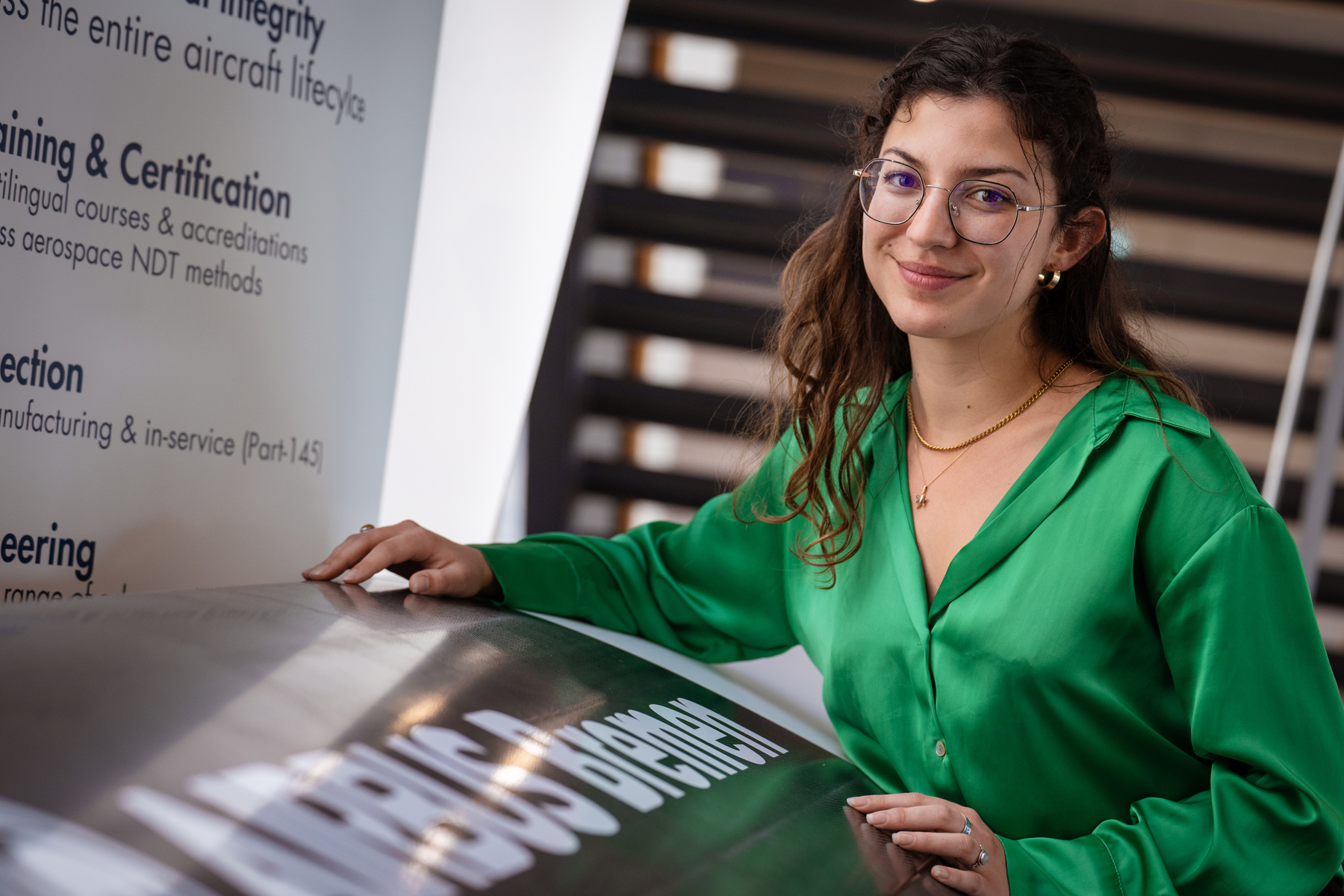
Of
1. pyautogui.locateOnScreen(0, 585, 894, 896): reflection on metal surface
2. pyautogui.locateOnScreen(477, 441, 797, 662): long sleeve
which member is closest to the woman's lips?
pyautogui.locateOnScreen(477, 441, 797, 662): long sleeve

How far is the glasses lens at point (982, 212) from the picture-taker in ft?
4.13

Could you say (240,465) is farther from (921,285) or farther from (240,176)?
(921,285)

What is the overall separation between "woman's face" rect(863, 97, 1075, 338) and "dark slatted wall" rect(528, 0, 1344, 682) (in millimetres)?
1965

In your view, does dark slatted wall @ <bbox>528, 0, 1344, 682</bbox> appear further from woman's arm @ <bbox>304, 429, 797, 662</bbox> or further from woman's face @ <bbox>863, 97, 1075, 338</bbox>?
woman's face @ <bbox>863, 97, 1075, 338</bbox>

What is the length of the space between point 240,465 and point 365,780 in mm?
767

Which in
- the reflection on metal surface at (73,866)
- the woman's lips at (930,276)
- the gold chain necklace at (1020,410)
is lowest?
the reflection on metal surface at (73,866)

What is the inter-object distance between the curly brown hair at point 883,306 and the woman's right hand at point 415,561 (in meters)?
0.43

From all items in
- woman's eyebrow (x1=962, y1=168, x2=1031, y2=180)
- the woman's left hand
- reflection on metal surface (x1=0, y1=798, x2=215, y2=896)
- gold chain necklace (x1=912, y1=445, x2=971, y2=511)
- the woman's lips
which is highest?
woman's eyebrow (x1=962, y1=168, x2=1031, y2=180)

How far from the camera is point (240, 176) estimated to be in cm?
140

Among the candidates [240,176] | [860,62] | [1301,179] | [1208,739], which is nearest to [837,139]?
[860,62]

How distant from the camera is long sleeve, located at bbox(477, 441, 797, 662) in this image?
5.24 ft

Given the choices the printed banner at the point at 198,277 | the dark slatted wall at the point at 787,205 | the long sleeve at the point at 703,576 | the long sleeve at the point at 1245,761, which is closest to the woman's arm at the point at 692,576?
the long sleeve at the point at 703,576

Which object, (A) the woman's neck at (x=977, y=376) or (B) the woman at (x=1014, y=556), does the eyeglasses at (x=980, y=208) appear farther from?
(A) the woman's neck at (x=977, y=376)

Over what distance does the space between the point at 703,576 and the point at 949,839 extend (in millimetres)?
653
